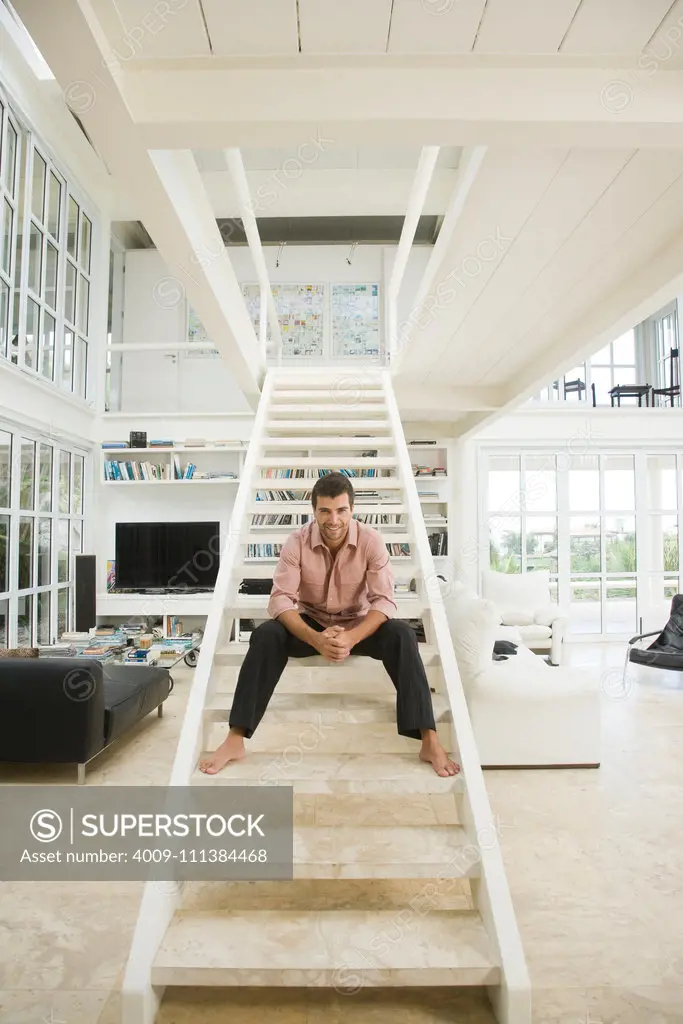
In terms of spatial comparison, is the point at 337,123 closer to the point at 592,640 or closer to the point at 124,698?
the point at 124,698

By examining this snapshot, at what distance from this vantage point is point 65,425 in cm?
562

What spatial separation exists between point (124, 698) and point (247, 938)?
1.93 m

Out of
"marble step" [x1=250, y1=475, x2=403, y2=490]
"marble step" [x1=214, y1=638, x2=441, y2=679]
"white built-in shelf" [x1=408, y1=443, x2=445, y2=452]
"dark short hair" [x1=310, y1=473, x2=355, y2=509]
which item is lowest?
"marble step" [x1=214, y1=638, x2=441, y2=679]

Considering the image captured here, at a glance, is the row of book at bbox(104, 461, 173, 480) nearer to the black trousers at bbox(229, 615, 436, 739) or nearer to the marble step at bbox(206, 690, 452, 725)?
the marble step at bbox(206, 690, 452, 725)

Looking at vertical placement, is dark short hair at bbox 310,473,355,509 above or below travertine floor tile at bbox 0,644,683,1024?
above

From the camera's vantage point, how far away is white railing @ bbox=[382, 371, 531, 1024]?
4.99ft

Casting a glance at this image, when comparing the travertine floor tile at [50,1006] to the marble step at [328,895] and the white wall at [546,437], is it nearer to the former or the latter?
the marble step at [328,895]

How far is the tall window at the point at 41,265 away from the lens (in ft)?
15.0

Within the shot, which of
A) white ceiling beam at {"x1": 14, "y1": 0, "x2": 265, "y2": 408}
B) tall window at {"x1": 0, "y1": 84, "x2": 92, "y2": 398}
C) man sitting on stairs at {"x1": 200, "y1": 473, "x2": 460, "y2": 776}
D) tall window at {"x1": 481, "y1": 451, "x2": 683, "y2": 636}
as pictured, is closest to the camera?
white ceiling beam at {"x1": 14, "y1": 0, "x2": 265, "y2": 408}

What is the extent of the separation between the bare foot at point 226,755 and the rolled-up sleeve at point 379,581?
26.2 inches

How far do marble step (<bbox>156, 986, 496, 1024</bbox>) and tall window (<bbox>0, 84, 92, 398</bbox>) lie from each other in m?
4.23

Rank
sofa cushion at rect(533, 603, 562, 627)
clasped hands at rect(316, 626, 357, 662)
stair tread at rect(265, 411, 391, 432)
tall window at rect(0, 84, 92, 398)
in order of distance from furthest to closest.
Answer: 1. sofa cushion at rect(533, 603, 562, 627)
2. tall window at rect(0, 84, 92, 398)
3. stair tread at rect(265, 411, 391, 432)
4. clasped hands at rect(316, 626, 357, 662)

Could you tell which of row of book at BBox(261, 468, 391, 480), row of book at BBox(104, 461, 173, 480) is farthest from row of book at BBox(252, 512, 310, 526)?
row of book at BBox(104, 461, 173, 480)

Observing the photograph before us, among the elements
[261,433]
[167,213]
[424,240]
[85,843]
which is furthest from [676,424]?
[85,843]
